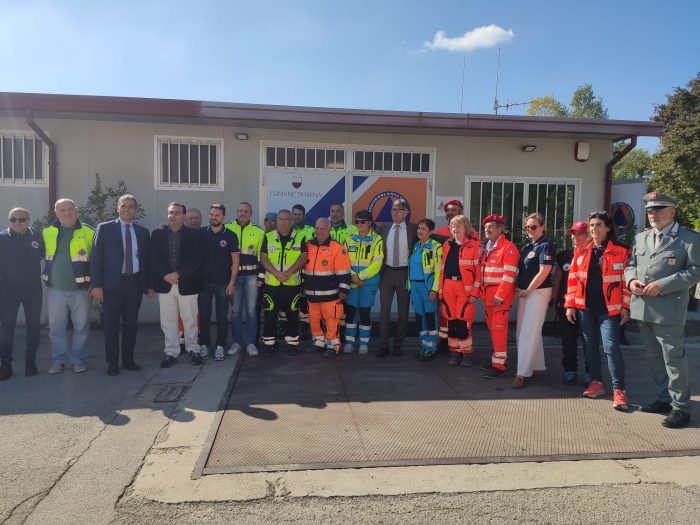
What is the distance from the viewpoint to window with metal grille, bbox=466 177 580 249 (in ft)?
29.0

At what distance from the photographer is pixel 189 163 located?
8.20 m

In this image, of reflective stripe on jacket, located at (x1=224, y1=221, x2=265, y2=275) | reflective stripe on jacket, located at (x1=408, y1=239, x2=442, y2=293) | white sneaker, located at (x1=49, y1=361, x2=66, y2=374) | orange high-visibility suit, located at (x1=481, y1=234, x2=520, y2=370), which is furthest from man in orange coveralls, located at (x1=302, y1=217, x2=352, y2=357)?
white sneaker, located at (x1=49, y1=361, x2=66, y2=374)

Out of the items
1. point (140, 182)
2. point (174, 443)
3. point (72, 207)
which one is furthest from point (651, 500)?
point (140, 182)

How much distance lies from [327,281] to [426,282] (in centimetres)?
126

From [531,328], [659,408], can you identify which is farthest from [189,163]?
[659,408]

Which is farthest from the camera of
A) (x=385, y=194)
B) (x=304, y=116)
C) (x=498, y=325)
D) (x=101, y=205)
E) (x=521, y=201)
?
(x=521, y=201)

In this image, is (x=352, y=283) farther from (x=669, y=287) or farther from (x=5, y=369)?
(x=5, y=369)

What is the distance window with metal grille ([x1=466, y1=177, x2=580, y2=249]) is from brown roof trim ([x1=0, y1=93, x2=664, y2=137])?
1048mm

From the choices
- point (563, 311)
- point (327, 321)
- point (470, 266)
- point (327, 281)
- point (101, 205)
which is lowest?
point (327, 321)

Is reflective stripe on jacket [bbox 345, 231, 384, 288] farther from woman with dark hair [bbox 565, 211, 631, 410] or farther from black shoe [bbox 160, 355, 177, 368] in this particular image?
black shoe [bbox 160, 355, 177, 368]

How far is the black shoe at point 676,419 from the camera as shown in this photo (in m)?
4.32

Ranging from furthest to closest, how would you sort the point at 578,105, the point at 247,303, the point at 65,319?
the point at 578,105
the point at 247,303
the point at 65,319

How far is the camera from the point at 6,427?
4.20 meters

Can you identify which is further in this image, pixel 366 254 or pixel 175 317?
pixel 366 254
